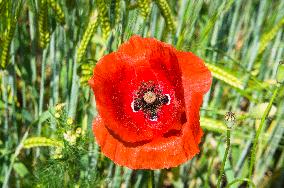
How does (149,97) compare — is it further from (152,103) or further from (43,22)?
(43,22)

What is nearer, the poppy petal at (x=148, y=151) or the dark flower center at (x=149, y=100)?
the poppy petal at (x=148, y=151)

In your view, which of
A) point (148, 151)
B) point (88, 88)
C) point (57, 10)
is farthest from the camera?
point (88, 88)

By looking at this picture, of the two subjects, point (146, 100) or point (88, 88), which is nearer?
point (146, 100)

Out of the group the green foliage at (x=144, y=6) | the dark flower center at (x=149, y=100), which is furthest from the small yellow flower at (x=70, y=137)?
the green foliage at (x=144, y=6)

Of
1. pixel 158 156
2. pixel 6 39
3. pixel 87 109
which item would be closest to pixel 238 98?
pixel 87 109

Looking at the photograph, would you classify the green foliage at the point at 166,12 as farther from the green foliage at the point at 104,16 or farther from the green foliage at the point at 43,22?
the green foliage at the point at 43,22

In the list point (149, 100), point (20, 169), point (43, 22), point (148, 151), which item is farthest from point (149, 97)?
point (20, 169)

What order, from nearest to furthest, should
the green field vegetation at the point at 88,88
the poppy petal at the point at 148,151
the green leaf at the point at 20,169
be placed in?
the poppy petal at the point at 148,151 → the green field vegetation at the point at 88,88 → the green leaf at the point at 20,169
